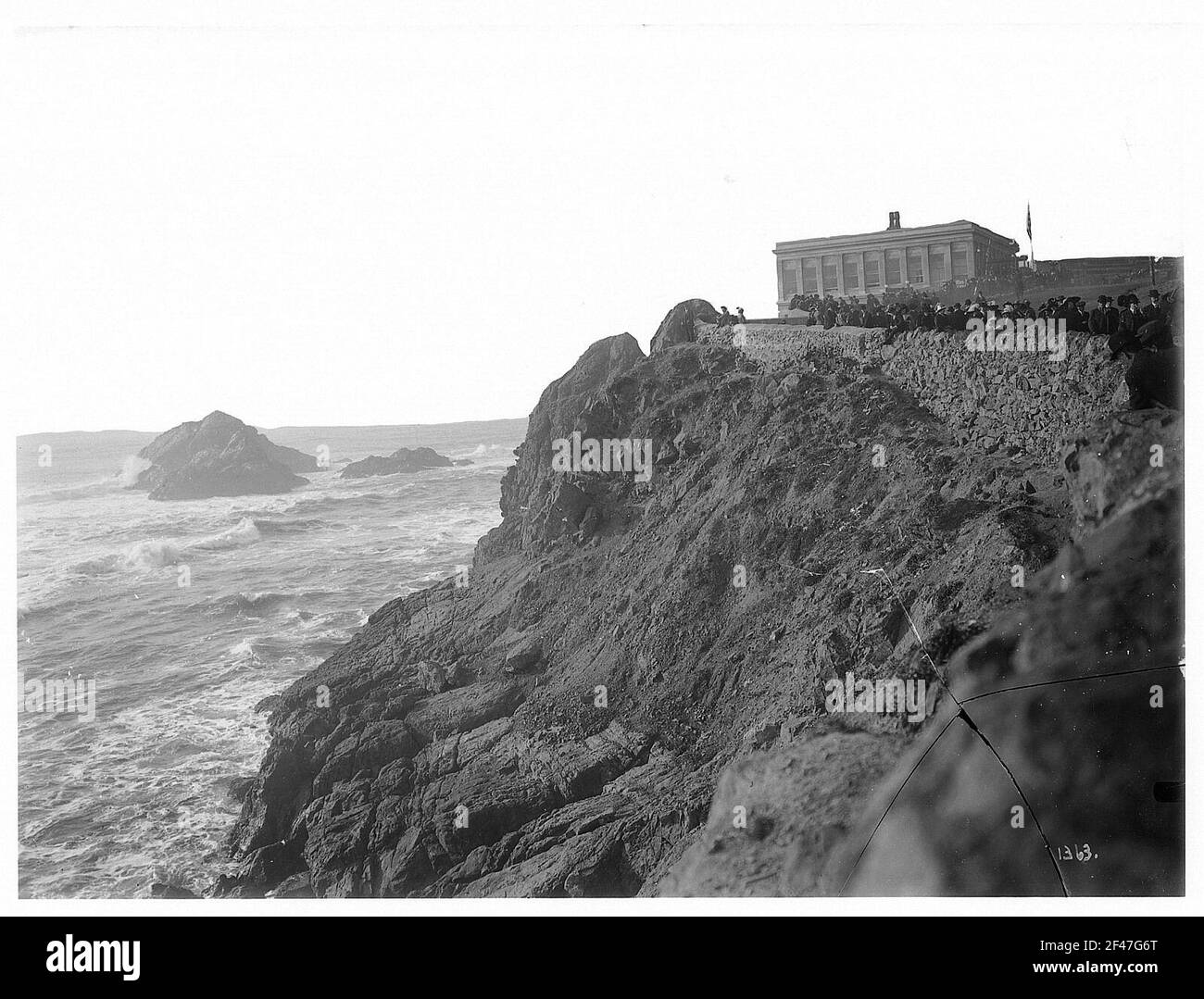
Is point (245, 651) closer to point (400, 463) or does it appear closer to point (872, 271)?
point (400, 463)

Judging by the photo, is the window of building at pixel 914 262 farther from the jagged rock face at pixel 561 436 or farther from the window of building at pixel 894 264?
the jagged rock face at pixel 561 436

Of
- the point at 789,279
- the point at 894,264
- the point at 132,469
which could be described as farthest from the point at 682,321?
the point at 132,469

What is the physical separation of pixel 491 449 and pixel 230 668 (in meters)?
2.67

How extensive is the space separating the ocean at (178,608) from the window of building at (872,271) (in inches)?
120

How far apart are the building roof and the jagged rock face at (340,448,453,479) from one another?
10.4ft

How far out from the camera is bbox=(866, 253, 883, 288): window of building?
259 inches

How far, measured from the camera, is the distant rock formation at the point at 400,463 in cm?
666

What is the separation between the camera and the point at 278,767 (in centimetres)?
634

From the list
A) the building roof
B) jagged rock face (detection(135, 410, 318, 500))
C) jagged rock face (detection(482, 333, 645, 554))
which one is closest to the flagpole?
the building roof

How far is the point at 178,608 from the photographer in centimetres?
646

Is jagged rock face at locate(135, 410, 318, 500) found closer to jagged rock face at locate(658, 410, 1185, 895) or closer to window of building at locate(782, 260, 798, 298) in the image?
window of building at locate(782, 260, 798, 298)

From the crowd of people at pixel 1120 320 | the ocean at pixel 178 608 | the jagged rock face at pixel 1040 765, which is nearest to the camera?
the jagged rock face at pixel 1040 765

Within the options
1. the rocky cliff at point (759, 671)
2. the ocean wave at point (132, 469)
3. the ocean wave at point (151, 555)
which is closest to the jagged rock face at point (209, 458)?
the ocean wave at point (132, 469)
